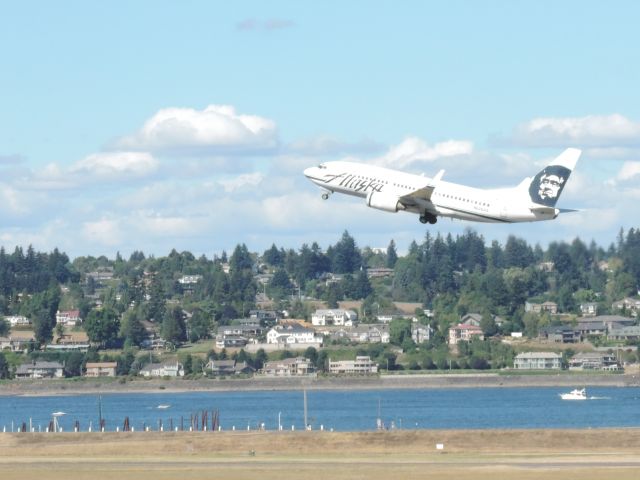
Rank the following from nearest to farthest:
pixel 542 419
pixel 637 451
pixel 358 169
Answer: pixel 637 451 < pixel 358 169 < pixel 542 419

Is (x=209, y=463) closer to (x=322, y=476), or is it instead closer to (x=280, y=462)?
(x=280, y=462)

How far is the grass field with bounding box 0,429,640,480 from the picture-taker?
334 feet

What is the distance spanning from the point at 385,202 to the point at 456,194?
20.8 ft

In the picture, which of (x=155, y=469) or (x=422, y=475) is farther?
(x=155, y=469)

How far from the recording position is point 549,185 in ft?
418

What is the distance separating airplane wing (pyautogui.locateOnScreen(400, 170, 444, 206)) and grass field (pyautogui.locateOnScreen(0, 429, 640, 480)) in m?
16.9

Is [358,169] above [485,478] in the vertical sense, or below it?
above

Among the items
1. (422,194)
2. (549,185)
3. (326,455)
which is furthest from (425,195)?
(326,455)

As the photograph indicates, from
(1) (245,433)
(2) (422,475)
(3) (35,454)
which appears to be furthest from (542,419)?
(2) (422,475)

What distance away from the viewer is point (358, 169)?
134m

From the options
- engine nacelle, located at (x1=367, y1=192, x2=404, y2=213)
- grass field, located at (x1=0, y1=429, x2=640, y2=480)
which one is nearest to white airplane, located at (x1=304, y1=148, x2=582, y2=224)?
engine nacelle, located at (x1=367, y1=192, x2=404, y2=213)

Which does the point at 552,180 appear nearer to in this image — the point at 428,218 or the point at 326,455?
the point at 428,218

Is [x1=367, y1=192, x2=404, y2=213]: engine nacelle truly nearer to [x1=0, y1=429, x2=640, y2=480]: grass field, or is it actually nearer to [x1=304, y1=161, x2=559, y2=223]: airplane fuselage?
[x1=304, y1=161, x2=559, y2=223]: airplane fuselage

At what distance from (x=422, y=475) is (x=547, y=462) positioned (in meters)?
11.5
